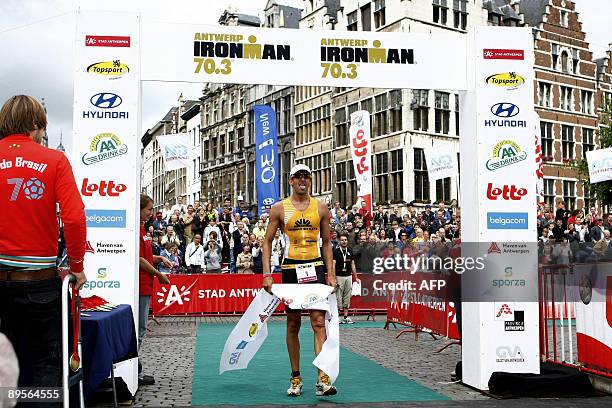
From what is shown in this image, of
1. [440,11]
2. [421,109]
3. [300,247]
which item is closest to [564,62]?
[440,11]

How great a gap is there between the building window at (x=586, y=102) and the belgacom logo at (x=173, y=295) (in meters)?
37.6

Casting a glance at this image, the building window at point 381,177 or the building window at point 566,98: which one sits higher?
the building window at point 566,98

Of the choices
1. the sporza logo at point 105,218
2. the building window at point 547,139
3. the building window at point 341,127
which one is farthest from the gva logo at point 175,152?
the building window at point 547,139

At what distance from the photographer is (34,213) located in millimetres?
4906

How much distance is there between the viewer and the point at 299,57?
8.66 metres

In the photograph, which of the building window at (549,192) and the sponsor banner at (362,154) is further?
the building window at (549,192)

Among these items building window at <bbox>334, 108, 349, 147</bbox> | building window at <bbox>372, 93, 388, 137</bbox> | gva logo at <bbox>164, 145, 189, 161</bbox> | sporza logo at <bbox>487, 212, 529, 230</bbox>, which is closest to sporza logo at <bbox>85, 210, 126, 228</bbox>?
sporza logo at <bbox>487, 212, 529, 230</bbox>

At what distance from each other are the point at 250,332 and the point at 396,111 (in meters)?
35.6

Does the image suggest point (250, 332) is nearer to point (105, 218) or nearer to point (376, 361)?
point (105, 218)

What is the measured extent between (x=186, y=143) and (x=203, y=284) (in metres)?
10.5

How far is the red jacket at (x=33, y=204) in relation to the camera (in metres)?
4.86

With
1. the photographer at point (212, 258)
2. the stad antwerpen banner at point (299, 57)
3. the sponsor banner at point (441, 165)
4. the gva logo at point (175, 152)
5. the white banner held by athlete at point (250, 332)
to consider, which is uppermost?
the gva logo at point (175, 152)

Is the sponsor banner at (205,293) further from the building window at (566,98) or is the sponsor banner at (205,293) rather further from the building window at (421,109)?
the building window at (566,98)

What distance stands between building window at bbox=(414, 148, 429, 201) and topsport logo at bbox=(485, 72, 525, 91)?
108 feet
